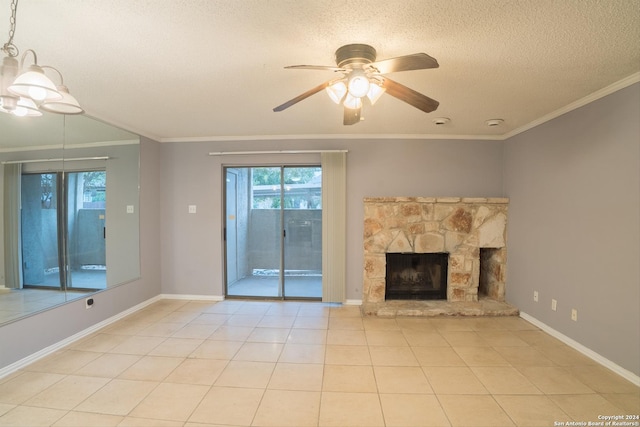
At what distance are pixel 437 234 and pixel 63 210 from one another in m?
4.44

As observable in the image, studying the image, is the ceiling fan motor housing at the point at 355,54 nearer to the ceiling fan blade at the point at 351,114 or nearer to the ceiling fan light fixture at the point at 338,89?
the ceiling fan light fixture at the point at 338,89

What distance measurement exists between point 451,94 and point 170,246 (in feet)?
13.9

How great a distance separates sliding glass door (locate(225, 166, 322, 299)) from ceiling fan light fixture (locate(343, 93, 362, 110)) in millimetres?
2217

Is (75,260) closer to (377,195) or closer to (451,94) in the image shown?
(377,195)

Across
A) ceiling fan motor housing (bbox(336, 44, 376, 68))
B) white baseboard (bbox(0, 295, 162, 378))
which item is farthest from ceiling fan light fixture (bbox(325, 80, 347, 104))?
white baseboard (bbox(0, 295, 162, 378))

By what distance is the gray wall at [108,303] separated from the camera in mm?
2482

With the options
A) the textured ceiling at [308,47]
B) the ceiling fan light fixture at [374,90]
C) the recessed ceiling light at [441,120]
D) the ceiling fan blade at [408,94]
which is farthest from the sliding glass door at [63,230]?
the recessed ceiling light at [441,120]

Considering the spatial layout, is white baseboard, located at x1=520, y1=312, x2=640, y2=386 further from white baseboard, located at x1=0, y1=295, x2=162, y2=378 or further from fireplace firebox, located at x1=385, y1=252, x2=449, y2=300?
white baseboard, located at x1=0, y1=295, x2=162, y2=378

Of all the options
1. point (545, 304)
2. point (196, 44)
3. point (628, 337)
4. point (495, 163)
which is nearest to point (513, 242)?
point (545, 304)

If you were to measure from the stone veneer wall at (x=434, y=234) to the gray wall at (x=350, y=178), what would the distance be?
249 mm

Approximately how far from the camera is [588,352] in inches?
105

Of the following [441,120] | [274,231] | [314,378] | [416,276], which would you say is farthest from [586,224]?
[274,231]

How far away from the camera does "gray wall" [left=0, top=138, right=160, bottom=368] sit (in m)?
2.48

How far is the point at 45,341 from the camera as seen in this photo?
107 inches
